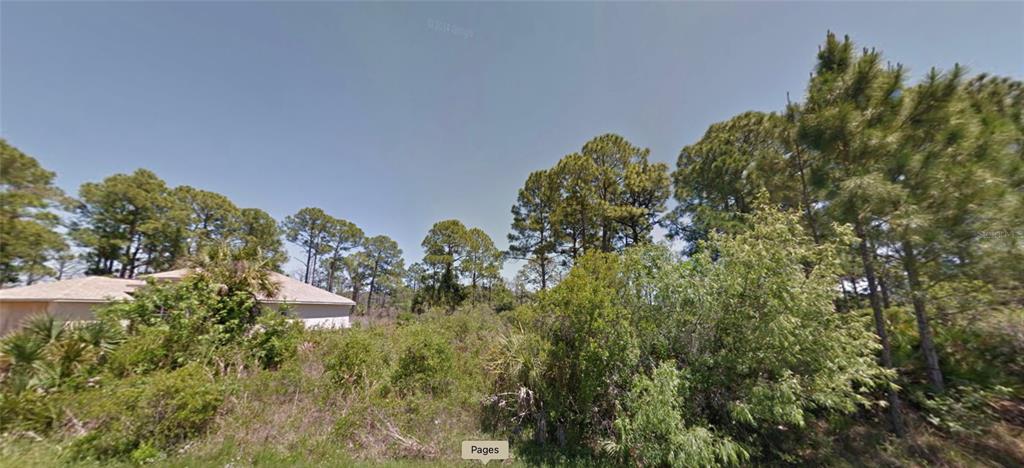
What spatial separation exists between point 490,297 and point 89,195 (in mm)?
25662

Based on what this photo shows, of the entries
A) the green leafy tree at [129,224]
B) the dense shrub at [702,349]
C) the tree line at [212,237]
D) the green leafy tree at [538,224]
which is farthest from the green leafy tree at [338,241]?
the dense shrub at [702,349]

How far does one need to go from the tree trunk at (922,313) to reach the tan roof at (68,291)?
19.1 meters

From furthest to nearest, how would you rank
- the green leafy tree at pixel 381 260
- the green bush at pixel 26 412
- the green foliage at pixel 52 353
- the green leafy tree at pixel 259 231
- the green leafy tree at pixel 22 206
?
1. the green leafy tree at pixel 381 260
2. the green leafy tree at pixel 259 231
3. the green foliage at pixel 52 353
4. the green leafy tree at pixel 22 206
5. the green bush at pixel 26 412

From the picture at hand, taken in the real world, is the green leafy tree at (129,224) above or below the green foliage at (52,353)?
above

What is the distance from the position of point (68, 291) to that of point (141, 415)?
12.3 meters

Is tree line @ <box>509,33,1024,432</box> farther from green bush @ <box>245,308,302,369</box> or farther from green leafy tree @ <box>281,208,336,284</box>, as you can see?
green leafy tree @ <box>281,208,336,284</box>

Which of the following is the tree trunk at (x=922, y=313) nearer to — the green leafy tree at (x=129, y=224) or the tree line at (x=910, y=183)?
the tree line at (x=910, y=183)

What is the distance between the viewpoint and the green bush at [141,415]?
3809 millimetres

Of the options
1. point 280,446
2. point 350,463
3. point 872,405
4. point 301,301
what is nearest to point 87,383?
point 280,446

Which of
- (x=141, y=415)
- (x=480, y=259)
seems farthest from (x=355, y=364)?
(x=480, y=259)

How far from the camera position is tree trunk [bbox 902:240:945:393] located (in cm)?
507

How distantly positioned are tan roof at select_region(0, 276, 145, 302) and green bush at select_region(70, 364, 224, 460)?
23.6 ft

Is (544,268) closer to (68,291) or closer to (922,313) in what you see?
(922,313)

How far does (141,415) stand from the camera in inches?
157
